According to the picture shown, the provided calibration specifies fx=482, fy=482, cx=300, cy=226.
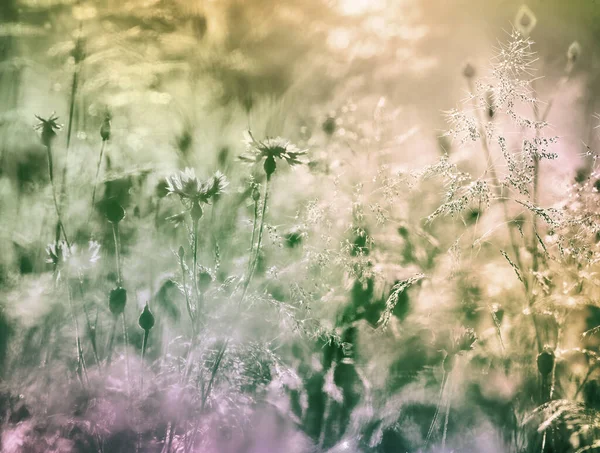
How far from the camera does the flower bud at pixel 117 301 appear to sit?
3.83ft

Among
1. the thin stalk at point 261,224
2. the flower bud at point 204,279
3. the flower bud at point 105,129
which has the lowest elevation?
the flower bud at point 204,279

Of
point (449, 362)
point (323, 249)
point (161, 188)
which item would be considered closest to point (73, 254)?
point (161, 188)

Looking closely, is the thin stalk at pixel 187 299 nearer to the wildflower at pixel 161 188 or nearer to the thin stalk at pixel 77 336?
the wildflower at pixel 161 188

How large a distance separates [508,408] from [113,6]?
1.38 meters

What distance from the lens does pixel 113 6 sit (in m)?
1.21

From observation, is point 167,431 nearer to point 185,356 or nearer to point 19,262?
point 185,356

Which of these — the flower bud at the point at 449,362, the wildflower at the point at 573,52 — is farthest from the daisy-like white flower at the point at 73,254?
the wildflower at the point at 573,52

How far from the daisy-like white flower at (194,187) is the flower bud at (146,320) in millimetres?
262

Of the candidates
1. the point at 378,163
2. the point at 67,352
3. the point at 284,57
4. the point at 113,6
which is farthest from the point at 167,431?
the point at 113,6

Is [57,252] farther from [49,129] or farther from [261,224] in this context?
[261,224]

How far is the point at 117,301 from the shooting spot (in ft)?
3.83

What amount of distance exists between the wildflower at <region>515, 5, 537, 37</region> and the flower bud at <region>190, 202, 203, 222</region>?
2.89 ft

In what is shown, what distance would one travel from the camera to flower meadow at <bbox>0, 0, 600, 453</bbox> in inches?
45.3

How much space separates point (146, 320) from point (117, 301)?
3.4 inches
